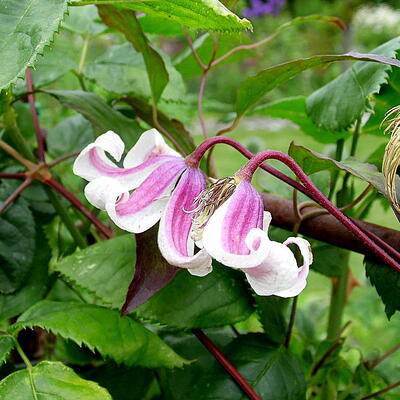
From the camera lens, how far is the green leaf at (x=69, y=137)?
73 cm

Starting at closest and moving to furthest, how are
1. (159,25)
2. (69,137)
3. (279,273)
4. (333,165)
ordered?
(279,273) → (333,165) → (159,25) → (69,137)

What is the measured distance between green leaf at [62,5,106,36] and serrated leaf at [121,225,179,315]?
1.36 feet

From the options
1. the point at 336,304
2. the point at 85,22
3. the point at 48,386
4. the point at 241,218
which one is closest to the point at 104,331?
the point at 48,386

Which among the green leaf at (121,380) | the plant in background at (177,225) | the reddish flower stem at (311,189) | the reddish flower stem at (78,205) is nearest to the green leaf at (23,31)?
the plant in background at (177,225)

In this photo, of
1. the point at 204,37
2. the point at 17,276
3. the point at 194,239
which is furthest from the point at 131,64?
the point at 194,239

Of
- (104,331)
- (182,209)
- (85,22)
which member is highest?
(85,22)

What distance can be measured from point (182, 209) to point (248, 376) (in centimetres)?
19

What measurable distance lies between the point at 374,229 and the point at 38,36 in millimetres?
247

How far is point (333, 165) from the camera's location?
0.40 metres

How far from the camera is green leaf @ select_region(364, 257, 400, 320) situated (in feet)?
1.48

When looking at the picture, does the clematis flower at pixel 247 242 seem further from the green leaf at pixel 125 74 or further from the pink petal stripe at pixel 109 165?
the green leaf at pixel 125 74

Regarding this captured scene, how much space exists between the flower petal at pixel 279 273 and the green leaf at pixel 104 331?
0.15 m

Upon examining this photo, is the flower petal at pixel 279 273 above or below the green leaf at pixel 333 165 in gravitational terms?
below

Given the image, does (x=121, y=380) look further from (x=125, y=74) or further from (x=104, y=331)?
(x=125, y=74)
